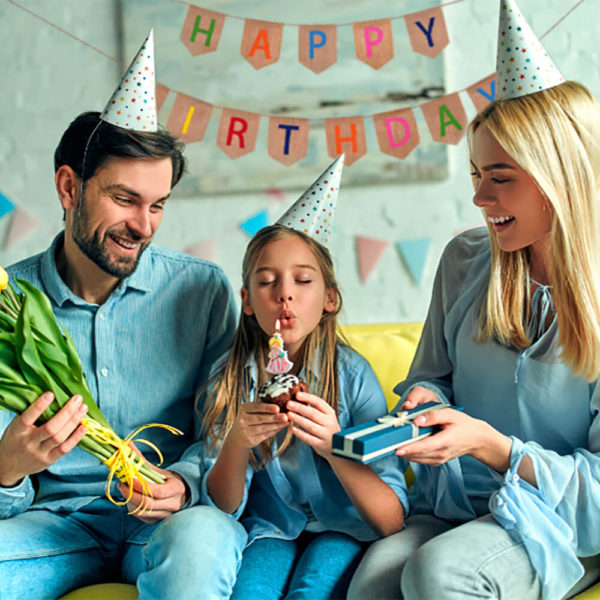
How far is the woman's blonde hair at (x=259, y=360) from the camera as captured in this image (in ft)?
5.02

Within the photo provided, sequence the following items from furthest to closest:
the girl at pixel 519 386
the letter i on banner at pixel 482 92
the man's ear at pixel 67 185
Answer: the letter i on banner at pixel 482 92 → the man's ear at pixel 67 185 → the girl at pixel 519 386

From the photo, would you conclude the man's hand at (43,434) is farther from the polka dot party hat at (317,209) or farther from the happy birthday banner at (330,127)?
the happy birthday banner at (330,127)

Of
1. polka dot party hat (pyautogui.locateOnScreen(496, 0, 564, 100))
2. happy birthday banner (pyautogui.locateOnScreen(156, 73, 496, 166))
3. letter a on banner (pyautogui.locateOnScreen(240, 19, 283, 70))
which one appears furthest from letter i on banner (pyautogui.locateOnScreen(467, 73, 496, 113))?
polka dot party hat (pyautogui.locateOnScreen(496, 0, 564, 100))

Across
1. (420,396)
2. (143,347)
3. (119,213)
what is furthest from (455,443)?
(119,213)

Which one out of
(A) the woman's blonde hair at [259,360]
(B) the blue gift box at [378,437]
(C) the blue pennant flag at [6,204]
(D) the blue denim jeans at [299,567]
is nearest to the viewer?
(B) the blue gift box at [378,437]

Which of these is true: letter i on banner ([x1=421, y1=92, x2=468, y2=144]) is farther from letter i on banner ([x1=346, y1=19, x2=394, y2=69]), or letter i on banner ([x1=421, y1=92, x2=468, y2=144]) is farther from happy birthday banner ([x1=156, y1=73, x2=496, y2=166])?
letter i on banner ([x1=346, y1=19, x2=394, y2=69])

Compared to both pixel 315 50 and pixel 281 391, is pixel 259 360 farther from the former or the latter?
pixel 315 50

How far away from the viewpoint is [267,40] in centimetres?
237

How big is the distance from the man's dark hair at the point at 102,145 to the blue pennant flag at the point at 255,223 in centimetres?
86

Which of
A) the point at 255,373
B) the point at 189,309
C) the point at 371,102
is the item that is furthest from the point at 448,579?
the point at 371,102

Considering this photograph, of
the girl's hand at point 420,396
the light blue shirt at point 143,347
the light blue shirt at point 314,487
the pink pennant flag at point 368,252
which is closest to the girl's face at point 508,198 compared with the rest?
the girl's hand at point 420,396

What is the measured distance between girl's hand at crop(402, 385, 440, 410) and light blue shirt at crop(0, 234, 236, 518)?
1.58 feet

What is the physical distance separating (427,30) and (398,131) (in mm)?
337

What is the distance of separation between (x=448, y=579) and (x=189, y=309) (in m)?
0.87
